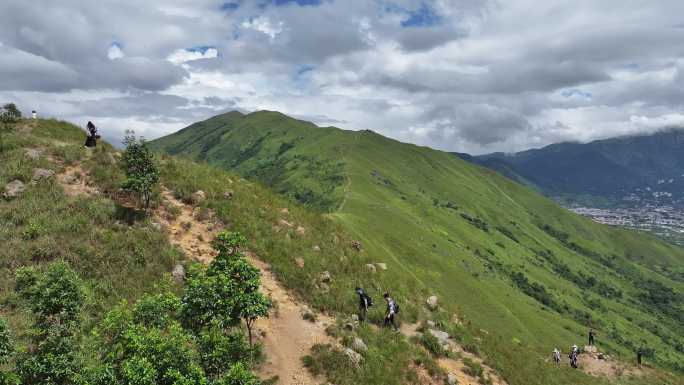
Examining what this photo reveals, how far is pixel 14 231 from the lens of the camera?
90.5 feet

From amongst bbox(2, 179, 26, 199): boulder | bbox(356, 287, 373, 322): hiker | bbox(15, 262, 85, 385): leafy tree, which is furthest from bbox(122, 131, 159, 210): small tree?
bbox(356, 287, 373, 322): hiker

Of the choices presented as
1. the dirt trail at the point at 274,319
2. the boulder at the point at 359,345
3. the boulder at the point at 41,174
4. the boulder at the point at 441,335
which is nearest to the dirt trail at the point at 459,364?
the boulder at the point at 441,335

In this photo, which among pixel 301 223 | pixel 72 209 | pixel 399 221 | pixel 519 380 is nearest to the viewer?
pixel 72 209

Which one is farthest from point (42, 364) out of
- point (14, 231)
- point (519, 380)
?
point (519, 380)

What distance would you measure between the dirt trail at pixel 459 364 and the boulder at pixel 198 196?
2108cm

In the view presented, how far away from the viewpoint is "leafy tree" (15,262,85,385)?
1440 cm

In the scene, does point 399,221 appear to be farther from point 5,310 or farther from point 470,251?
point 5,310

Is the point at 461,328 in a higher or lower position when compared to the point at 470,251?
higher

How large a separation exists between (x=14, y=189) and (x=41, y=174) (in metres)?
2.39

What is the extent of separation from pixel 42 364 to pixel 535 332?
410 ft

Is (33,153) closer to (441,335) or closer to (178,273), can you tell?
(178,273)

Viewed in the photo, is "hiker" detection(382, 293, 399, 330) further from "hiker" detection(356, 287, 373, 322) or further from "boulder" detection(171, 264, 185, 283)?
"boulder" detection(171, 264, 185, 283)

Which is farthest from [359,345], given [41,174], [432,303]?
[41,174]

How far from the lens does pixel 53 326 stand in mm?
15891
